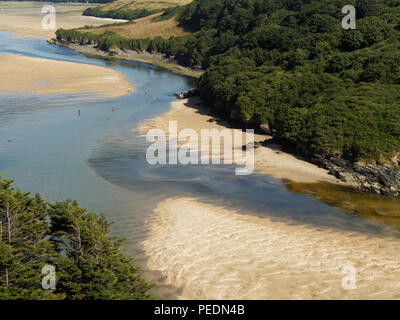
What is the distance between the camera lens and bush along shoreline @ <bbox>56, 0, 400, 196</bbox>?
127 ft

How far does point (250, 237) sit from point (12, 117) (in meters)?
44.8

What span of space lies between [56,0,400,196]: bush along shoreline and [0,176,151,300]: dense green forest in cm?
2681

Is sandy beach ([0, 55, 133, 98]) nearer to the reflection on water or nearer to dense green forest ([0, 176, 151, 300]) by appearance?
the reflection on water

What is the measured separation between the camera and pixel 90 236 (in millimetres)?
18141

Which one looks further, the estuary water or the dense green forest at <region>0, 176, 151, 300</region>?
the estuary water

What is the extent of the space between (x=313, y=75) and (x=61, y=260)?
171ft

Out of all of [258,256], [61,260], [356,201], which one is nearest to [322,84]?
[356,201]

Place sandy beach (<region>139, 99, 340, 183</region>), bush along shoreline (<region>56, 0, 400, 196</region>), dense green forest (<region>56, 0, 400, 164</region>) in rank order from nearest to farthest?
sandy beach (<region>139, 99, 340, 183</region>)
bush along shoreline (<region>56, 0, 400, 196</region>)
dense green forest (<region>56, 0, 400, 164</region>)

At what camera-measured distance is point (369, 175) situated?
36438mm

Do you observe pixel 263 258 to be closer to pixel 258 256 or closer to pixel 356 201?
pixel 258 256

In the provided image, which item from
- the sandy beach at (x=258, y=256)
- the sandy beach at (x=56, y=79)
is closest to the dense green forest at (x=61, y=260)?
the sandy beach at (x=258, y=256)

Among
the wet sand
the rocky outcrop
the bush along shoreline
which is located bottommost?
the wet sand

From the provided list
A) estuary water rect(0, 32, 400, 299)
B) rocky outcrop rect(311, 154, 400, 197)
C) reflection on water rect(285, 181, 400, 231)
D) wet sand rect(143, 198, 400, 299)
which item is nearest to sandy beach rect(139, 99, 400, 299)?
wet sand rect(143, 198, 400, 299)
